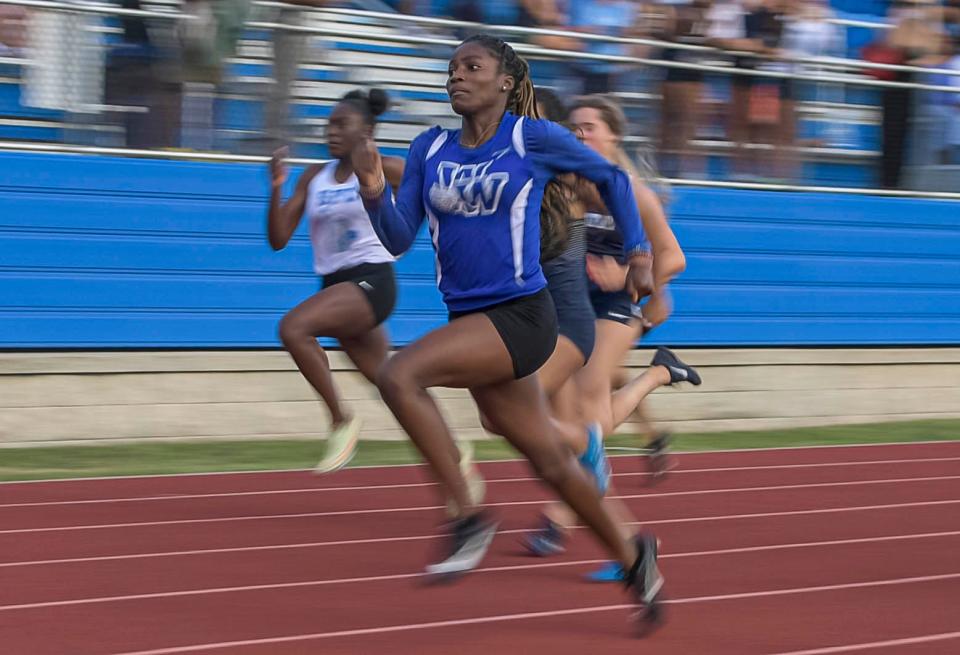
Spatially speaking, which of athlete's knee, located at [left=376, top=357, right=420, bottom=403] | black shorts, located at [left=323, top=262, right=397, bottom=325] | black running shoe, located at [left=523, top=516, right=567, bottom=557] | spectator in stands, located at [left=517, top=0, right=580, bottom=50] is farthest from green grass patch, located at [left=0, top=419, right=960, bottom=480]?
athlete's knee, located at [left=376, top=357, right=420, bottom=403]

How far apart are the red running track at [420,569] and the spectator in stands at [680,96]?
2.91 metres

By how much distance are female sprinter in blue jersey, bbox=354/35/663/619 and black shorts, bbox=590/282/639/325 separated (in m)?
1.75

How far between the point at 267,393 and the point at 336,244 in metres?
2.29

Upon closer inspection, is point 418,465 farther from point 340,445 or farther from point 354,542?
point 354,542

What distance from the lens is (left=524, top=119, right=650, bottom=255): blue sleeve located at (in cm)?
501

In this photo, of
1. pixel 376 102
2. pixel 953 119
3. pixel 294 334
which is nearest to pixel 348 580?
pixel 294 334

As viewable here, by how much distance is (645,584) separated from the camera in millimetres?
4719

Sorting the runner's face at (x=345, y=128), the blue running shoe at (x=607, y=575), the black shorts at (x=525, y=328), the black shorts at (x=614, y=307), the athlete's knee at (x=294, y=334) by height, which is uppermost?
the runner's face at (x=345, y=128)

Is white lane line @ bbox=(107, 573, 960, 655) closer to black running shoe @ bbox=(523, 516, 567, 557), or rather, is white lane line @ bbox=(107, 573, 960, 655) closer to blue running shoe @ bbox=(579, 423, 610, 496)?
blue running shoe @ bbox=(579, 423, 610, 496)

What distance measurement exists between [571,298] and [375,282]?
2238mm

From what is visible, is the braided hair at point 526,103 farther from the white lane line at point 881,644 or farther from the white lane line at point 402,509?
the white lane line at point 402,509

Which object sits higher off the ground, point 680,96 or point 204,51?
point 204,51

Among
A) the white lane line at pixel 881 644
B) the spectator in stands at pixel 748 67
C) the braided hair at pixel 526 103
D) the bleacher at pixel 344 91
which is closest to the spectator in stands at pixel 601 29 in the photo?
the bleacher at pixel 344 91

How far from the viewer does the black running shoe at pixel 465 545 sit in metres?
5.27
